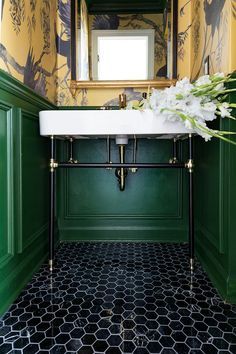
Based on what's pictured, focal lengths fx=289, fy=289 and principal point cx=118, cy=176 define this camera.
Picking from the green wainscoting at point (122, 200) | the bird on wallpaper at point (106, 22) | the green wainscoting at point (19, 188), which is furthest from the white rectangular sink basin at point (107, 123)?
the bird on wallpaper at point (106, 22)

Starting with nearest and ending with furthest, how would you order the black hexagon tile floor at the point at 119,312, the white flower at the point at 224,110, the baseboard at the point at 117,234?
the black hexagon tile floor at the point at 119,312 < the white flower at the point at 224,110 < the baseboard at the point at 117,234

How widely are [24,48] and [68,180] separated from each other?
3.01 ft

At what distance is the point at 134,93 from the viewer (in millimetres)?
2012

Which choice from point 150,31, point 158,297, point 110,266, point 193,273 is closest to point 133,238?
point 110,266

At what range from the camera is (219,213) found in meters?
1.35

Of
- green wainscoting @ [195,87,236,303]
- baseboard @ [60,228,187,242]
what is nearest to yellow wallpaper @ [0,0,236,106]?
green wainscoting @ [195,87,236,303]

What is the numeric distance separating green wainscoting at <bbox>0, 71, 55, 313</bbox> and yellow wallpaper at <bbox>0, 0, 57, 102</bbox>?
0.31 feet

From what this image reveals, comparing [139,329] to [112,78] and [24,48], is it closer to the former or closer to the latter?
[24,48]

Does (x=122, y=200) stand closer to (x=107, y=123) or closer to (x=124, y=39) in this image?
(x=107, y=123)

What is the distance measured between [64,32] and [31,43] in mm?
563

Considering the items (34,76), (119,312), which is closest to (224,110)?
(119,312)

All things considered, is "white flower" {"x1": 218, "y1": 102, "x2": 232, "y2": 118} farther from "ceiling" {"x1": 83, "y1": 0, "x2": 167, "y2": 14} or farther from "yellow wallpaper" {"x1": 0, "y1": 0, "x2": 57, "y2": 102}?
"ceiling" {"x1": 83, "y1": 0, "x2": 167, "y2": 14}

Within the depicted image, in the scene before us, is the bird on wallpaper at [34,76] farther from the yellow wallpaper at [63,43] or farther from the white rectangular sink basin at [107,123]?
the white rectangular sink basin at [107,123]

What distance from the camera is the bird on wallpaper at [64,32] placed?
1.98m
